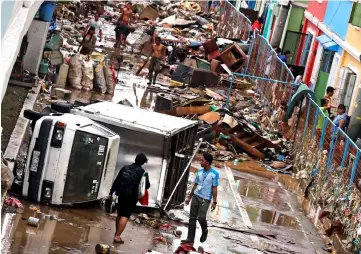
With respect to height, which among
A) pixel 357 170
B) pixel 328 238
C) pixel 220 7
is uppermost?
pixel 220 7

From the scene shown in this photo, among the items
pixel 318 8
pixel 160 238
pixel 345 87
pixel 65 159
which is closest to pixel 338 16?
pixel 318 8

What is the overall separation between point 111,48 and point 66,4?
19.1 feet

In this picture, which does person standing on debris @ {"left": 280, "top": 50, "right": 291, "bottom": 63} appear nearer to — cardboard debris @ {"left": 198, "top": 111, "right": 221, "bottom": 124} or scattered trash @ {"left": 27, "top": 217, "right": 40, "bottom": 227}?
cardboard debris @ {"left": 198, "top": 111, "right": 221, "bottom": 124}

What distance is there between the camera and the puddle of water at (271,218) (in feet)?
61.5

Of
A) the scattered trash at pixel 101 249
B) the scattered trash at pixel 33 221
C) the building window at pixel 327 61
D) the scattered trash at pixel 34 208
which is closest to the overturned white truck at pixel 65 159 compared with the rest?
the scattered trash at pixel 34 208

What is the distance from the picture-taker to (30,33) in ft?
78.9

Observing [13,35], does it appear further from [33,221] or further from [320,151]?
[320,151]

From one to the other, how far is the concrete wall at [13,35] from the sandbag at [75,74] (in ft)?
28.4

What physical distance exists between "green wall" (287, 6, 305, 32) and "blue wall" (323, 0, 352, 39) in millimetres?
7005

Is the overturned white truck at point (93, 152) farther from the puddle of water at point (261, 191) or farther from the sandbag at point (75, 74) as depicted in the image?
the sandbag at point (75, 74)

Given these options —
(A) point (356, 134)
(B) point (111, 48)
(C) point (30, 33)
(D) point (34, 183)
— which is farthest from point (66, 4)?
(D) point (34, 183)

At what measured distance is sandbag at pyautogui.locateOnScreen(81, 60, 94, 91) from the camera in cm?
2633

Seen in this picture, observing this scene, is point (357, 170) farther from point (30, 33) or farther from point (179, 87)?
point (179, 87)

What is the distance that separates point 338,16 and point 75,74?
395 inches
